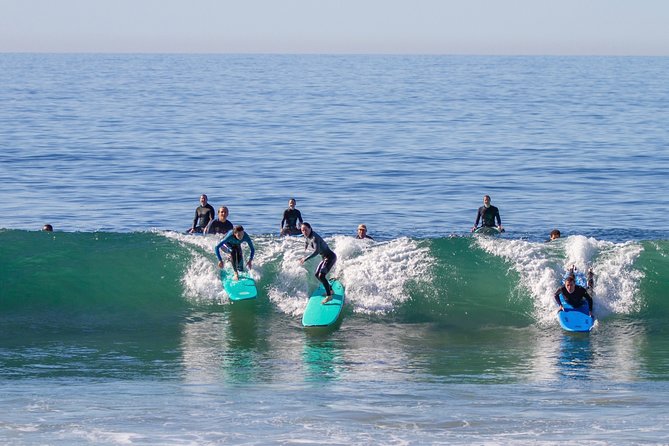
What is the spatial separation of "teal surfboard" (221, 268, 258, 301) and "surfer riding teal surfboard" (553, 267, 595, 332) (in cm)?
617

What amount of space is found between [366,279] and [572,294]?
431 cm

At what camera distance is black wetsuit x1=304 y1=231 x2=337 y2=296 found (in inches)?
784

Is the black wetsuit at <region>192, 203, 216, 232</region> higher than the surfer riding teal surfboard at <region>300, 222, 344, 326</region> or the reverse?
higher

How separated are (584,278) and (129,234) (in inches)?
412

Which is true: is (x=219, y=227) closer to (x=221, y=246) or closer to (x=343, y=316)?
(x=221, y=246)

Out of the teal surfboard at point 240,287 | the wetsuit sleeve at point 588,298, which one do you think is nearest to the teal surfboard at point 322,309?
the teal surfboard at point 240,287

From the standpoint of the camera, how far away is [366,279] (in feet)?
69.7

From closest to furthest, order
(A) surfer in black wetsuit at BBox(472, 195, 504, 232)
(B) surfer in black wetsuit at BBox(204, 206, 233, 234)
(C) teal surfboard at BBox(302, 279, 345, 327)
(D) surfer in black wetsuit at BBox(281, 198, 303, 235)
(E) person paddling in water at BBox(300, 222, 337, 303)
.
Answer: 1. (C) teal surfboard at BBox(302, 279, 345, 327)
2. (E) person paddling in water at BBox(300, 222, 337, 303)
3. (B) surfer in black wetsuit at BBox(204, 206, 233, 234)
4. (D) surfer in black wetsuit at BBox(281, 198, 303, 235)
5. (A) surfer in black wetsuit at BBox(472, 195, 504, 232)

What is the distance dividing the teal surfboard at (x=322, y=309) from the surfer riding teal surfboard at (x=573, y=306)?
4291 mm

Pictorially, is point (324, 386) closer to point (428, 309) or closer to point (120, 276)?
point (428, 309)

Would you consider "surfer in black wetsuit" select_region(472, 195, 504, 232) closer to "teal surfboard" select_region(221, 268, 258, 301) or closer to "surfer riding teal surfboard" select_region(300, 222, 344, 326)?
"surfer riding teal surfboard" select_region(300, 222, 344, 326)

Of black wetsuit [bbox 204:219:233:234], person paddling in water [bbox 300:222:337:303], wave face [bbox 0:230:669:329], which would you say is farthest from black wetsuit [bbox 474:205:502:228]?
person paddling in water [bbox 300:222:337:303]

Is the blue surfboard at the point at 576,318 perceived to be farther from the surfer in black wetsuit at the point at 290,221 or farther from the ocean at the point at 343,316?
the surfer in black wetsuit at the point at 290,221

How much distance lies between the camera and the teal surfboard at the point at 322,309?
777 inches
